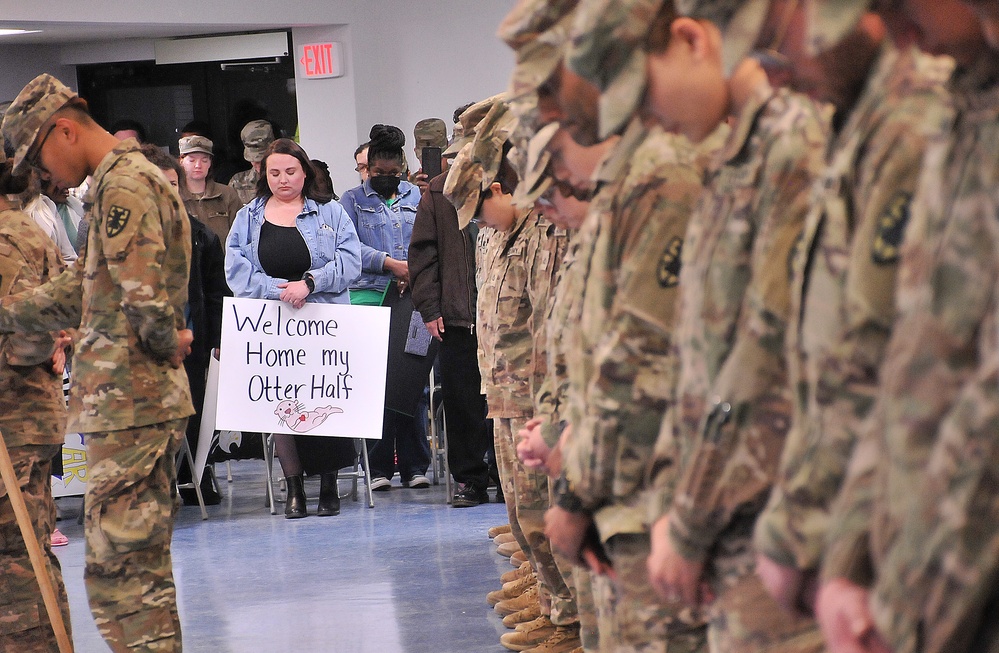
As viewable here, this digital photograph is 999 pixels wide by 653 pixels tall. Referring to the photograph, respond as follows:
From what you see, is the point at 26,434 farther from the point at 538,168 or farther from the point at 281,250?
the point at 281,250

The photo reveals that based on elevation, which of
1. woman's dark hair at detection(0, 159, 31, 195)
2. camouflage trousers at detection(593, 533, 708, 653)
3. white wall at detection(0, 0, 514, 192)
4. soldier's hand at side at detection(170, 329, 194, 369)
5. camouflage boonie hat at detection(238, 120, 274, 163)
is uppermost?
white wall at detection(0, 0, 514, 192)

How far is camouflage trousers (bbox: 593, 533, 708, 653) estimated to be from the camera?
2105 mm

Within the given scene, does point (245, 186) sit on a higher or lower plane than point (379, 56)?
lower

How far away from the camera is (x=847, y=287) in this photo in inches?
54.7

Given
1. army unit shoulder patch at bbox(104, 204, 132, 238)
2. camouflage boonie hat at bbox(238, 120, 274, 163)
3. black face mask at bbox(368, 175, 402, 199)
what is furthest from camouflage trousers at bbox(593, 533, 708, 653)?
camouflage boonie hat at bbox(238, 120, 274, 163)

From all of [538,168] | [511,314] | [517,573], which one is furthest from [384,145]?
[538,168]

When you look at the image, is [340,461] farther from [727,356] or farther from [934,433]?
[934,433]

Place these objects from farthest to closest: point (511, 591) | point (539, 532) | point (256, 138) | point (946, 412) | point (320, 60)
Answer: point (320, 60)
point (256, 138)
point (511, 591)
point (539, 532)
point (946, 412)

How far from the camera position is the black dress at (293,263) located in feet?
21.3

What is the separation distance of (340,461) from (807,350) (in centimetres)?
546

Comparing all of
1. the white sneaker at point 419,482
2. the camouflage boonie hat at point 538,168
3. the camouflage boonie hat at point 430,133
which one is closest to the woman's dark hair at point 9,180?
the camouflage boonie hat at point 538,168

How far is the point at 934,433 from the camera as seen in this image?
3.96ft

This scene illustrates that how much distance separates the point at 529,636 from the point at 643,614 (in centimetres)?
228

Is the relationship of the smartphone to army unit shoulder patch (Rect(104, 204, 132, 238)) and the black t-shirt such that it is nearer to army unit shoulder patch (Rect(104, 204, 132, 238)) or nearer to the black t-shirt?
the black t-shirt
